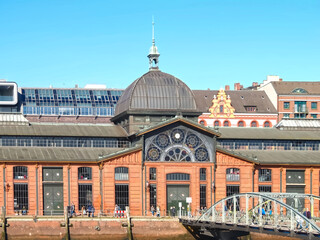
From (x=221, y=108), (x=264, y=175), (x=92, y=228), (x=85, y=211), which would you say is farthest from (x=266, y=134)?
(x=221, y=108)

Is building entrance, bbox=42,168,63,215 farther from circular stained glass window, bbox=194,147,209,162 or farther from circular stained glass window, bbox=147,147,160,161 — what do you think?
circular stained glass window, bbox=194,147,209,162

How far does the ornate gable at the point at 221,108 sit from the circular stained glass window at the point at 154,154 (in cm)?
5895

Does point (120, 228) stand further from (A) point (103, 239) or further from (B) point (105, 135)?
(B) point (105, 135)

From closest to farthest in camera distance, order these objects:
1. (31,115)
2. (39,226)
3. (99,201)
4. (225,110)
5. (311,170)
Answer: (39,226) → (99,201) → (311,170) → (225,110) → (31,115)

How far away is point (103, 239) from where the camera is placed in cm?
8912

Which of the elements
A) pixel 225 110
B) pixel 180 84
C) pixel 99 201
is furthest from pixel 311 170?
pixel 225 110

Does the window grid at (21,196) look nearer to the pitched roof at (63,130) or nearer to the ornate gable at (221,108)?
the pitched roof at (63,130)

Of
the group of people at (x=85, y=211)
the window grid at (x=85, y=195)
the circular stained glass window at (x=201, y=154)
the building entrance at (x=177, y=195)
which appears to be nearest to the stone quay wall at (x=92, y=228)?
the group of people at (x=85, y=211)

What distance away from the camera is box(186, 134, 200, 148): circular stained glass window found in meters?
101

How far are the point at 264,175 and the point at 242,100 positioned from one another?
59.1m

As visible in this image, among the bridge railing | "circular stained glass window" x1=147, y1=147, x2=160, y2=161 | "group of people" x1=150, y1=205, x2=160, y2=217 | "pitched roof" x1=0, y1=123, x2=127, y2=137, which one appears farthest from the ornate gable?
the bridge railing

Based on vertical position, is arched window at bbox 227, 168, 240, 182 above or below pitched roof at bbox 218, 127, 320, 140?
below

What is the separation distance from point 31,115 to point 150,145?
74121 mm

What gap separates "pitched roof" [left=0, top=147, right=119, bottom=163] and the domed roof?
8415 mm
